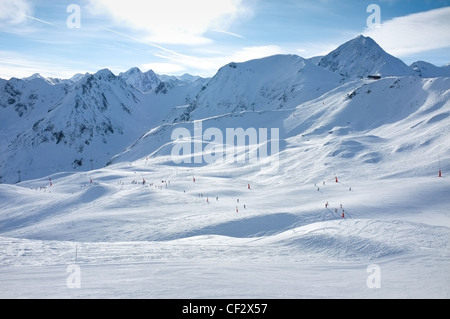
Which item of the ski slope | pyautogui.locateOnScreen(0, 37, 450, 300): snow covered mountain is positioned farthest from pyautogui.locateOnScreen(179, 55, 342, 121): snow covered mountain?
the ski slope

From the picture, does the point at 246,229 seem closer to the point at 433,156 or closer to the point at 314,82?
the point at 433,156

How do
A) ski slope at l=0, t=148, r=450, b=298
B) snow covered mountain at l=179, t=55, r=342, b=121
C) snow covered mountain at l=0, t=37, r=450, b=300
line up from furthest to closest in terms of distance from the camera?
snow covered mountain at l=179, t=55, r=342, b=121 → snow covered mountain at l=0, t=37, r=450, b=300 → ski slope at l=0, t=148, r=450, b=298

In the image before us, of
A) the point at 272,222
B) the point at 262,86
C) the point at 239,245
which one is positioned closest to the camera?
the point at 239,245

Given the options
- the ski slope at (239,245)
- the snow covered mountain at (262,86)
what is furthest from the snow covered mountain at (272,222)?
the snow covered mountain at (262,86)

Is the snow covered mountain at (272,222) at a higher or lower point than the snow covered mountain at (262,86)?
lower

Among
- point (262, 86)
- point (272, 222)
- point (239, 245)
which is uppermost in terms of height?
point (262, 86)

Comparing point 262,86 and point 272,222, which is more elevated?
point 262,86

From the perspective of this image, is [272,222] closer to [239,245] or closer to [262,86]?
[239,245]

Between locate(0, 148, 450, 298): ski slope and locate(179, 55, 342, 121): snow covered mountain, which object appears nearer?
locate(0, 148, 450, 298): ski slope

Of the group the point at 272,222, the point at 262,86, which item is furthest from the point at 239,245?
the point at 262,86

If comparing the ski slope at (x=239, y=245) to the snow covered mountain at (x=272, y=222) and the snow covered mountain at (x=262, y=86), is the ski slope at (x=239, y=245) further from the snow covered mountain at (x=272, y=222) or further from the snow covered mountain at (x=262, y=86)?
the snow covered mountain at (x=262, y=86)

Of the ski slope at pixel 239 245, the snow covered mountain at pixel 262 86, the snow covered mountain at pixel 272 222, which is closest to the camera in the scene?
the ski slope at pixel 239 245

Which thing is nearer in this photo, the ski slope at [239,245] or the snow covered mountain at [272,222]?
the ski slope at [239,245]

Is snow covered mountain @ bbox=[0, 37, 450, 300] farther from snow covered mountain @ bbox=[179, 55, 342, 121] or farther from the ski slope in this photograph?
snow covered mountain @ bbox=[179, 55, 342, 121]
